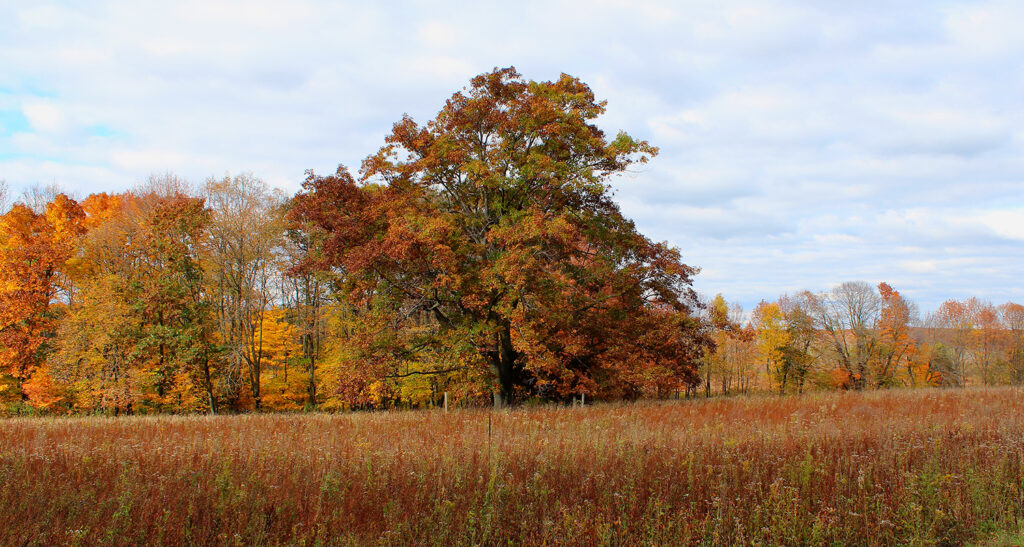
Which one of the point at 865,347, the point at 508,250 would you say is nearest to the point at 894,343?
the point at 865,347

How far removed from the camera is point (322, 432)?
9.98 metres

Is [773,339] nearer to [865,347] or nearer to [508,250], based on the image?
[865,347]

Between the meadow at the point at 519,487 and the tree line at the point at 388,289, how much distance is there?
7.79 metres

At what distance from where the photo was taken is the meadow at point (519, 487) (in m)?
5.50

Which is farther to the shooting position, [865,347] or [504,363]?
[865,347]

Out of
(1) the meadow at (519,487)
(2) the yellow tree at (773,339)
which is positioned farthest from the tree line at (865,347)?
(1) the meadow at (519,487)

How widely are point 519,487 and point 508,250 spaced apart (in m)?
10.2

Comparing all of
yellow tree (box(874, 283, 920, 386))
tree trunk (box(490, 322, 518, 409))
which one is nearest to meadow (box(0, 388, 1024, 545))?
tree trunk (box(490, 322, 518, 409))

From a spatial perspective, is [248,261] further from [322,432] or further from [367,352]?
[322,432]

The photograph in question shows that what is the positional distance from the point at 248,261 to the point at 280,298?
4.08 m

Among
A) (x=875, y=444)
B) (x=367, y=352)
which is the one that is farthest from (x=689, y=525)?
(x=367, y=352)

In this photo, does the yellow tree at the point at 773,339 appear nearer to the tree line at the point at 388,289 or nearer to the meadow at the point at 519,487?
the tree line at the point at 388,289

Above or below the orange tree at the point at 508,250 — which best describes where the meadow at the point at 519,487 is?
below

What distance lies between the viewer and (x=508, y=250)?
16.1 m
